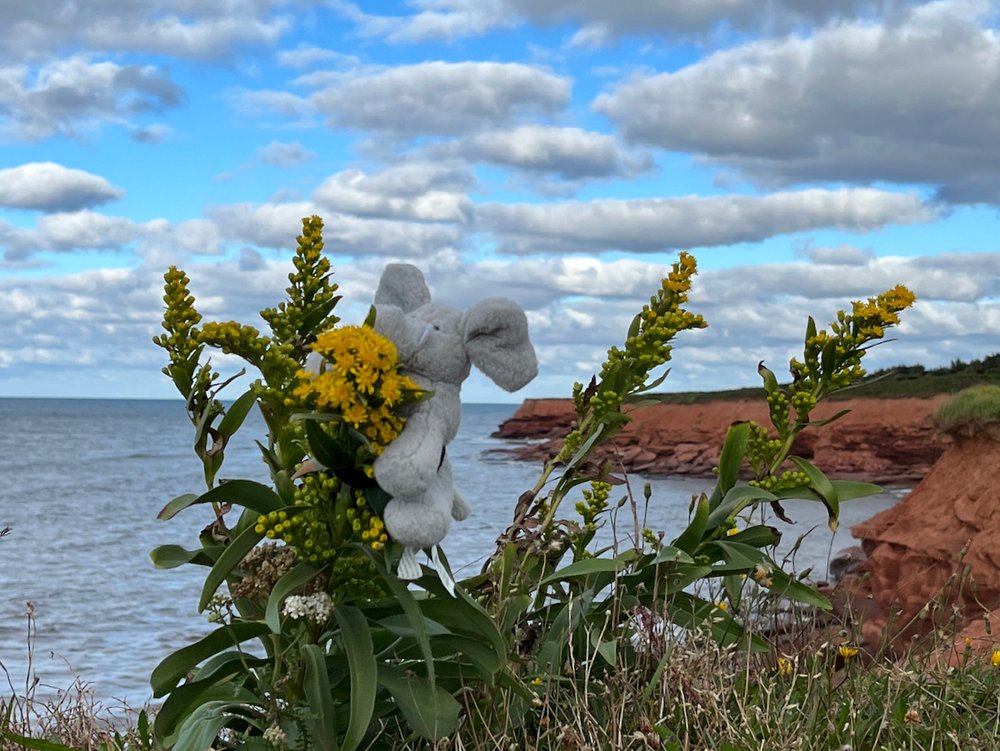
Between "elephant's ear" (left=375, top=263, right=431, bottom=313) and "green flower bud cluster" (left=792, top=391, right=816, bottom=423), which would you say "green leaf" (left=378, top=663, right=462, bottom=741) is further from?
"green flower bud cluster" (left=792, top=391, right=816, bottom=423)

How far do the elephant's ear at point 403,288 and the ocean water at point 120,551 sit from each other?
3.30 feet

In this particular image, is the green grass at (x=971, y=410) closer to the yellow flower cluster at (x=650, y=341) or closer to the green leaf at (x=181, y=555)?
the yellow flower cluster at (x=650, y=341)

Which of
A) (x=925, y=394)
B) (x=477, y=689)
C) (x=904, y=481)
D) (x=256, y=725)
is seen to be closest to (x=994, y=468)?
(x=477, y=689)

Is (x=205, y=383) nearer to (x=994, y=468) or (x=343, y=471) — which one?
(x=343, y=471)

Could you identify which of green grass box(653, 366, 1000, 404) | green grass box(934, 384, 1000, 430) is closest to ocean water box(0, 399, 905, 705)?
green grass box(934, 384, 1000, 430)

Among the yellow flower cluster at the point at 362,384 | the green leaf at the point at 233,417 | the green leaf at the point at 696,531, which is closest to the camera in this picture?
the yellow flower cluster at the point at 362,384

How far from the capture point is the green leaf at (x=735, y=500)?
2900 millimetres

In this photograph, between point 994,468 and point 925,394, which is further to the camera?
point 925,394

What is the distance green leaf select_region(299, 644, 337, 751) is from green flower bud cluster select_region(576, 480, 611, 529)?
39.9 inches

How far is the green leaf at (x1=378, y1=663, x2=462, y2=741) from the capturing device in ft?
8.27

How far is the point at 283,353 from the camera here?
2621mm

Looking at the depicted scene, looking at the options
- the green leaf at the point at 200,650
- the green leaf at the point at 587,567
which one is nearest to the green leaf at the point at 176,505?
the green leaf at the point at 200,650

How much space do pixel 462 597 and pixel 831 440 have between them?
80.3 ft

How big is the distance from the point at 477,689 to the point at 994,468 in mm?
6750
